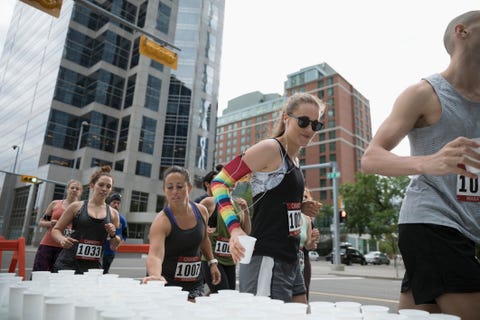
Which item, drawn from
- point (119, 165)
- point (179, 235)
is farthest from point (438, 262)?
point (119, 165)

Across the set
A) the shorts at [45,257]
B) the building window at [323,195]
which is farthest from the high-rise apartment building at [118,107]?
the shorts at [45,257]

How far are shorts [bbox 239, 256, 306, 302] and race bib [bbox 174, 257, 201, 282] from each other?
875 millimetres

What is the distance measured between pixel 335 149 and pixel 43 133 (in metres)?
50.9

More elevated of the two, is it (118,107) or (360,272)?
(118,107)

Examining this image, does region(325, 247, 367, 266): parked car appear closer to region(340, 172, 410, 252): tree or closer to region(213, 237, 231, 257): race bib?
region(340, 172, 410, 252): tree

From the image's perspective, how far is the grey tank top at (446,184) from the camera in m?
1.66

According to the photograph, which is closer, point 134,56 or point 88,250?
point 88,250

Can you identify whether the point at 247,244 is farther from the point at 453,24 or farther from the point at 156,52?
the point at 156,52

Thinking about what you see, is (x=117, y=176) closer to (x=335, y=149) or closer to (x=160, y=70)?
(x=160, y=70)

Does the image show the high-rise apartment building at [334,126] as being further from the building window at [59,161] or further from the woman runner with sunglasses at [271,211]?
the woman runner with sunglasses at [271,211]

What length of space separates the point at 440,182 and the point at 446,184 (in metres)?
0.03

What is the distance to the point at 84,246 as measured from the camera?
4004mm

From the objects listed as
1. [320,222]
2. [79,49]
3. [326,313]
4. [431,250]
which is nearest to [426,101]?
[431,250]

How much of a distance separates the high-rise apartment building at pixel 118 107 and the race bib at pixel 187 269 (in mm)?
33796
